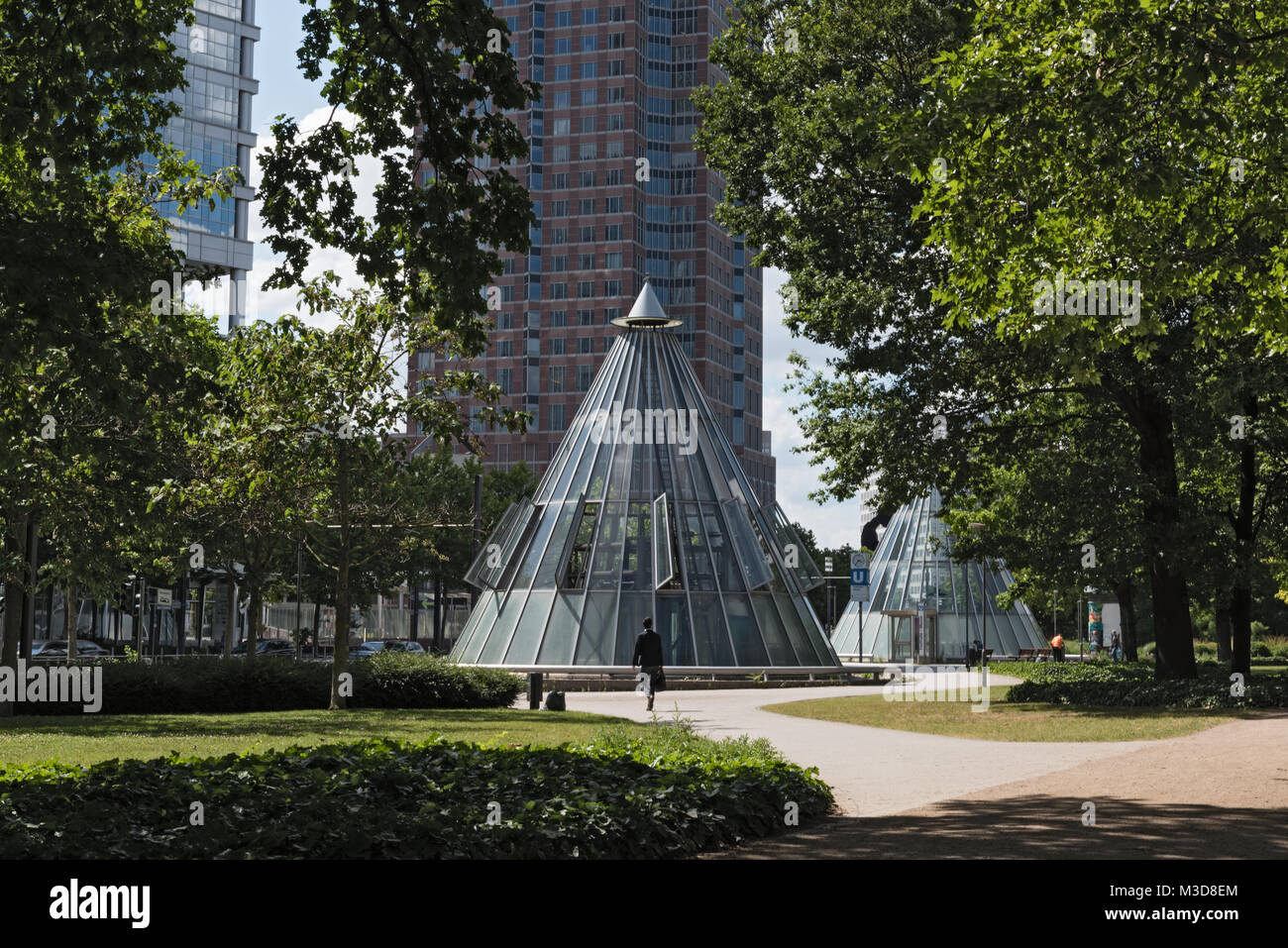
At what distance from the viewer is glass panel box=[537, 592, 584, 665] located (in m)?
40.1

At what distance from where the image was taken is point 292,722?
21188mm

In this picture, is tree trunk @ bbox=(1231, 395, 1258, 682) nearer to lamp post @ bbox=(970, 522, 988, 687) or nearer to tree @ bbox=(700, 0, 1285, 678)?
tree @ bbox=(700, 0, 1285, 678)

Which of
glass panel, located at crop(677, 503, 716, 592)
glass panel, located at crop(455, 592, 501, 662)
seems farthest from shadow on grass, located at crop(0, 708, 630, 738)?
glass panel, located at crop(677, 503, 716, 592)

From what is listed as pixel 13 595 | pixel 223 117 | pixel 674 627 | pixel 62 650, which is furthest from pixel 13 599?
pixel 223 117

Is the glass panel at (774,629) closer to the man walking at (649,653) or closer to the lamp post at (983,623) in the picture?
the lamp post at (983,623)

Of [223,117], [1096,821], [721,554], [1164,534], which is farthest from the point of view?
[223,117]

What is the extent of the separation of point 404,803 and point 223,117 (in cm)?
11240

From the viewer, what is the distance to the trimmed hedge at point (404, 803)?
309 inches

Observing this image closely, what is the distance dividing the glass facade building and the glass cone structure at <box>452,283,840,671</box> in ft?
230

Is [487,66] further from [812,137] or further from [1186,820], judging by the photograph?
[812,137]

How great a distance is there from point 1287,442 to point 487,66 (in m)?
19.8

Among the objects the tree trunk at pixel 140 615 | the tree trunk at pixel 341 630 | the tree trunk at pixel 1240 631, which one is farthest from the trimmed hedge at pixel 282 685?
the tree trunk at pixel 140 615

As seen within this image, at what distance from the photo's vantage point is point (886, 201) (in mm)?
26047

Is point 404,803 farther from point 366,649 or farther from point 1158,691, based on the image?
point 366,649
